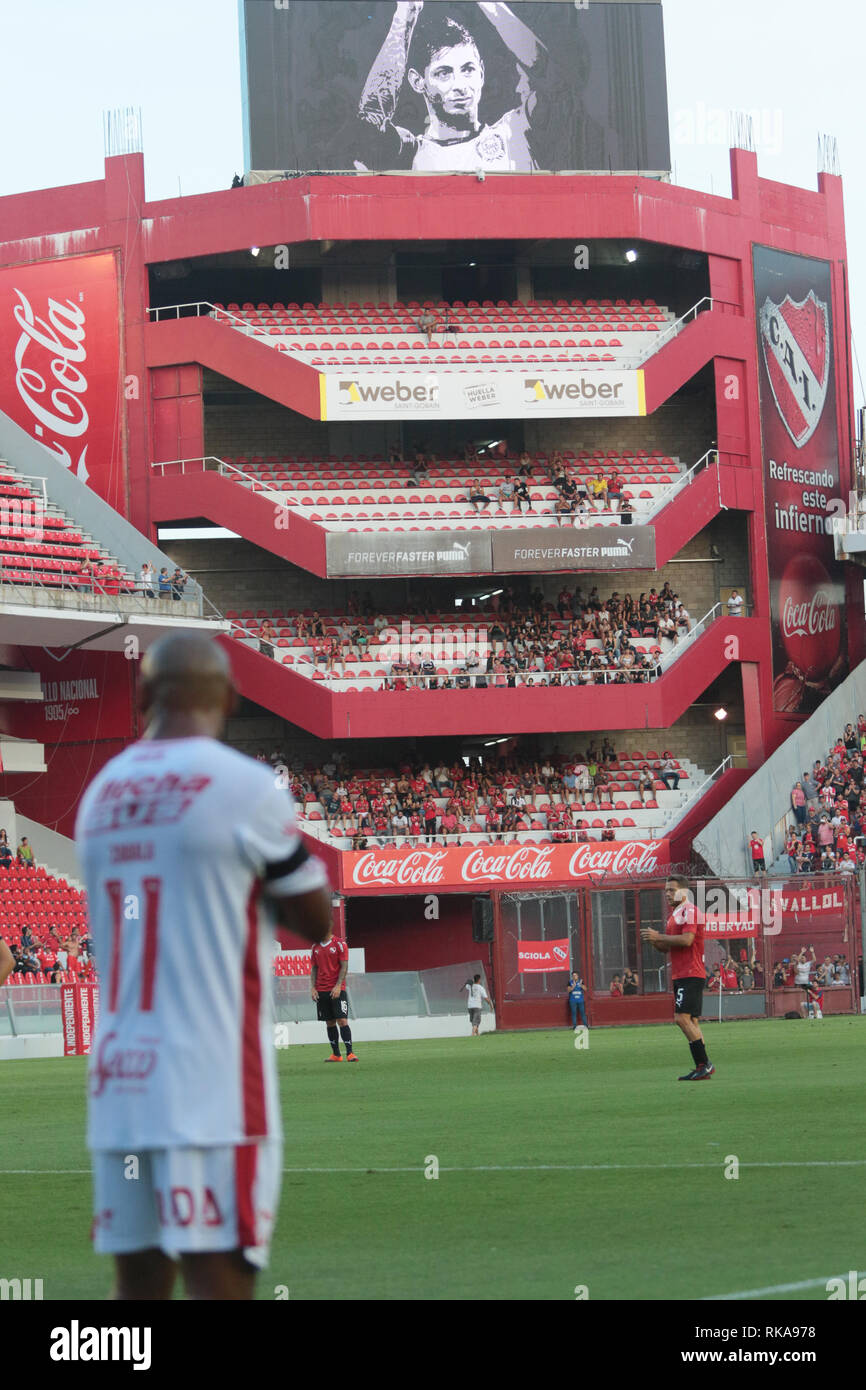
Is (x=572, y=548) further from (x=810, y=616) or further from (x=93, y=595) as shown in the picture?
(x=93, y=595)

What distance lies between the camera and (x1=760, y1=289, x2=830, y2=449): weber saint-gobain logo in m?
55.4

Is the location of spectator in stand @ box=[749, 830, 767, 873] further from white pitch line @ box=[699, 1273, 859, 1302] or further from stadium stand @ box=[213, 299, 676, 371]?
white pitch line @ box=[699, 1273, 859, 1302]

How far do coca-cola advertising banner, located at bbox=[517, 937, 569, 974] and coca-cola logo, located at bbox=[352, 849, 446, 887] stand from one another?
29.8 feet

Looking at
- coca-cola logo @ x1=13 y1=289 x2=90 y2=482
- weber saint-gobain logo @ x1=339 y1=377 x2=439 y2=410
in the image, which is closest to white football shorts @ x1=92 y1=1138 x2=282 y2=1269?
weber saint-gobain logo @ x1=339 y1=377 x2=439 y2=410

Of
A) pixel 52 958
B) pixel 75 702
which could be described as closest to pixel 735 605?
pixel 75 702

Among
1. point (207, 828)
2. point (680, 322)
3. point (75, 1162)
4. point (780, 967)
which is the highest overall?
point (680, 322)

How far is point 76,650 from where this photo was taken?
50750mm

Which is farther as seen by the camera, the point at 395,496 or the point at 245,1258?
the point at 395,496

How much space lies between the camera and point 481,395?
51.1 metres
